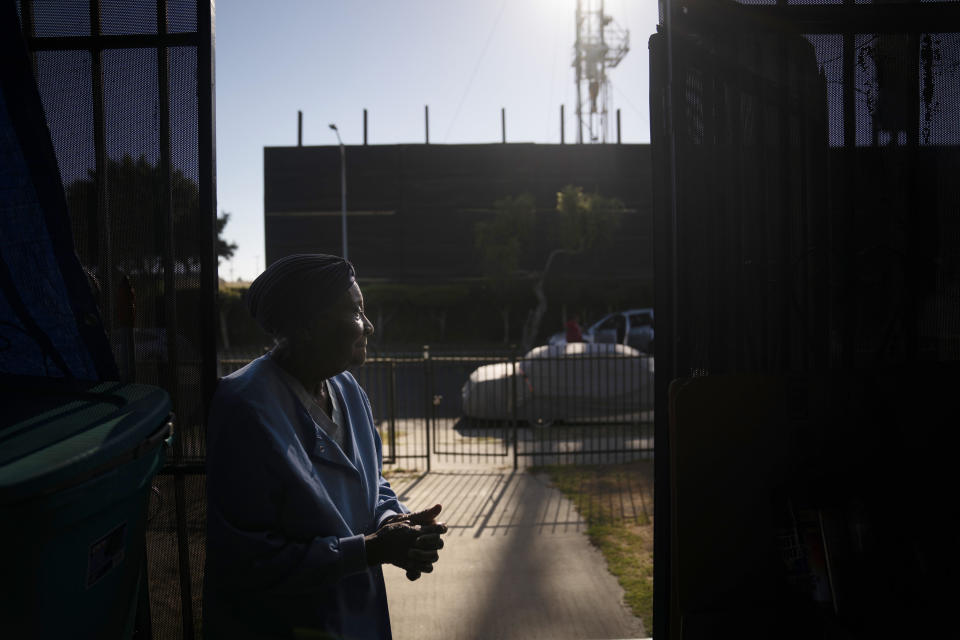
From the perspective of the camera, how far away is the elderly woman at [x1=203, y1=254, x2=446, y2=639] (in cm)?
174

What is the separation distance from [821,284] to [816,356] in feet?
0.90

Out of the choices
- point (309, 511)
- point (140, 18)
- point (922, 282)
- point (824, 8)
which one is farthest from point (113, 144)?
point (922, 282)

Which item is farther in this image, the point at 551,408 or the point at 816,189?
the point at 551,408

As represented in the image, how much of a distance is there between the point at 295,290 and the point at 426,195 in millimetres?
33216

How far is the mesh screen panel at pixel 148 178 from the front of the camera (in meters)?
2.66

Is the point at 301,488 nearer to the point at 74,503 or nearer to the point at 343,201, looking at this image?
the point at 74,503

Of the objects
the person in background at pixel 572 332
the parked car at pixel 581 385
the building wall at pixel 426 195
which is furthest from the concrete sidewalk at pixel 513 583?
the building wall at pixel 426 195

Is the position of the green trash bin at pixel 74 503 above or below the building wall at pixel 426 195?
below

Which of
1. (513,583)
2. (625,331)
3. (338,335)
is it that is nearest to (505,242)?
(625,331)

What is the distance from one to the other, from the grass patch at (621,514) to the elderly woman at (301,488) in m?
2.72

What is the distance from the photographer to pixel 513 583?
466 cm

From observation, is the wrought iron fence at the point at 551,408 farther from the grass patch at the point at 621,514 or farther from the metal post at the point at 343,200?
the metal post at the point at 343,200

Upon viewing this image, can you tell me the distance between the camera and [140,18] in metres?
2.68

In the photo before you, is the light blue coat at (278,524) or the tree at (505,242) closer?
the light blue coat at (278,524)
